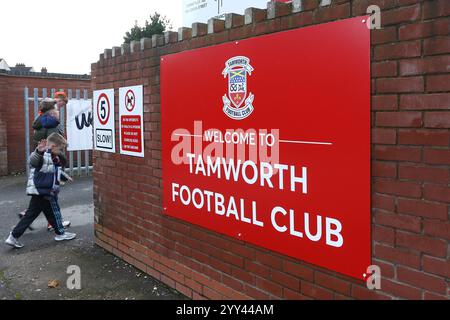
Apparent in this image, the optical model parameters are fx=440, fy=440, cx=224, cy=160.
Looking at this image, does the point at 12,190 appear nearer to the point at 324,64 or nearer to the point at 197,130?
the point at 197,130

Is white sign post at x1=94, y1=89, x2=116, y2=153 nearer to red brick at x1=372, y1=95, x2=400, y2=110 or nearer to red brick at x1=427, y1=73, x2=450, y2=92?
red brick at x1=372, y1=95, x2=400, y2=110

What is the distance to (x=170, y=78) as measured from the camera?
3.72 meters

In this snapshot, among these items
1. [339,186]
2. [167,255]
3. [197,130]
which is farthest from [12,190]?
[339,186]

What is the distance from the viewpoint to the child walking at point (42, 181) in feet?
16.5

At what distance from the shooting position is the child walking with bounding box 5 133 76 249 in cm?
502

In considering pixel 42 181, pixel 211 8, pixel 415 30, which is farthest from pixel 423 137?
pixel 42 181

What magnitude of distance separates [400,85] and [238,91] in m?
1.15

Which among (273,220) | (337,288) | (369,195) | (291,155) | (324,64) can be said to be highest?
(324,64)

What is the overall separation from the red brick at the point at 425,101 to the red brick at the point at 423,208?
0.46 m

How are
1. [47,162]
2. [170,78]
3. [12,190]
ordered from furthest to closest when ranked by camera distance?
[12,190]
[47,162]
[170,78]

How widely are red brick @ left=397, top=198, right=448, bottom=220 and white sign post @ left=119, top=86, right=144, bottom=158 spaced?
2576 millimetres

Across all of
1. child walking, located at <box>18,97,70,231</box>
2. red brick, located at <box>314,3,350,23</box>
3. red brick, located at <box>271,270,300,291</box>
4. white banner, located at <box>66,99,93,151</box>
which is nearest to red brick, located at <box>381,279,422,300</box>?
red brick, located at <box>271,270,300,291</box>

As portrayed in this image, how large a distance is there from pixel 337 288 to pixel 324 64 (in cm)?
130

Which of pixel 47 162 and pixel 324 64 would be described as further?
pixel 47 162
